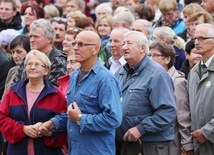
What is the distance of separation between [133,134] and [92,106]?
2.13 ft

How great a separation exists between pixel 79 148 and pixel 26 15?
5.66 m

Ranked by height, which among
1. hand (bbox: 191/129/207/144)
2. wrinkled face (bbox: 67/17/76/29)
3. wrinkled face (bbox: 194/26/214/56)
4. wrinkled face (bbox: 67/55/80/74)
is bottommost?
hand (bbox: 191/129/207/144)

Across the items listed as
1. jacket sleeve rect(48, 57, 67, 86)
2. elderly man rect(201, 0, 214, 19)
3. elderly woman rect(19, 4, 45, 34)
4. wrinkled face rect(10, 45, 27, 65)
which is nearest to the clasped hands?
jacket sleeve rect(48, 57, 67, 86)

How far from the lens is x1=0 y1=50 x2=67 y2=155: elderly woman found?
26.5 ft

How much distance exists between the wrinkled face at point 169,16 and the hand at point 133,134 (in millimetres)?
4509

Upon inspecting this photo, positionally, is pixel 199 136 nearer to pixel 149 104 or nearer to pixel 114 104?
pixel 149 104

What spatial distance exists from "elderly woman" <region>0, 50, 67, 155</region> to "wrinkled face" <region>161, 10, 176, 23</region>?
426 centimetres

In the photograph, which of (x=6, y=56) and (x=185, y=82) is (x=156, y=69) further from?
(x=6, y=56)

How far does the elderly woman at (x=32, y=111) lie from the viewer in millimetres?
8070

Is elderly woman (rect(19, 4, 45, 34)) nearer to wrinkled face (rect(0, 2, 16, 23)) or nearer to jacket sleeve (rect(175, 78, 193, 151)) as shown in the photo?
wrinkled face (rect(0, 2, 16, 23))

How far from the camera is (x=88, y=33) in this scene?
7598 millimetres

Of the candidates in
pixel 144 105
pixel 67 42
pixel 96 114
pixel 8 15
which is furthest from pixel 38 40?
pixel 8 15

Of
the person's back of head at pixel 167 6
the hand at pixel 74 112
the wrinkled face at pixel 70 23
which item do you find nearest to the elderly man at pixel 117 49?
the hand at pixel 74 112

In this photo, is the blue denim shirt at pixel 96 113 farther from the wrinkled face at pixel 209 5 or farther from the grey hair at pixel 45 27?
the wrinkled face at pixel 209 5
